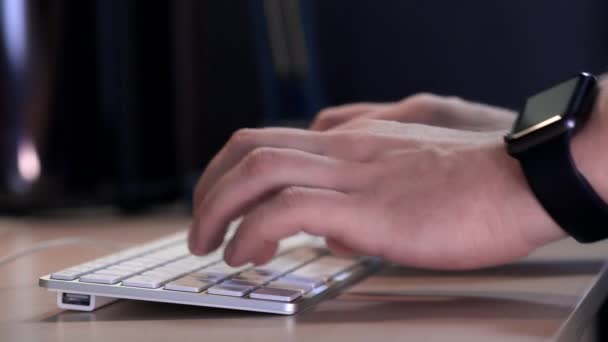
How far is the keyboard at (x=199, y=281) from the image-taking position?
0.47 meters

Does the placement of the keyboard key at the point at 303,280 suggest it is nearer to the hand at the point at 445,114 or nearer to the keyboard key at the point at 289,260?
the keyboard key at the point at 289,260

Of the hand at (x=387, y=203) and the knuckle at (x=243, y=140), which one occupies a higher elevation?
the knuckle at (x=243, y=140)

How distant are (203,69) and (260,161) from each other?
0.55m

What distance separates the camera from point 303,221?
53 cm

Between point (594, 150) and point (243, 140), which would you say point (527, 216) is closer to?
point (594, 150)

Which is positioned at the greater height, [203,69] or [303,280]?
[203,69]

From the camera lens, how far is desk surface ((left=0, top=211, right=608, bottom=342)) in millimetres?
425

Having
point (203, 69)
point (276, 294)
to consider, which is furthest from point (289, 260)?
point (203, 69)

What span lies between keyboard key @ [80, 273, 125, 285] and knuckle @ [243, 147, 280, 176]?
4.3 inches

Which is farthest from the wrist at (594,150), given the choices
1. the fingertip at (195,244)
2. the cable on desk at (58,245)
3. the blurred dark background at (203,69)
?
the blurred dark background at (203,69)

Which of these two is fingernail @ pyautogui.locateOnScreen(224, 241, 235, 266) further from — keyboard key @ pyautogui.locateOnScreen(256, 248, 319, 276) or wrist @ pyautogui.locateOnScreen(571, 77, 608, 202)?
wrist @ pyautogui.locateOnScreen(571, 77, 608, 202)

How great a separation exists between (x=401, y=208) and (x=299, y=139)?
11 centimetres

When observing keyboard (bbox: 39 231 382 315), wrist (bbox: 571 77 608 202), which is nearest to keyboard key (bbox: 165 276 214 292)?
keyboard (bbox: 39 231 382 315)

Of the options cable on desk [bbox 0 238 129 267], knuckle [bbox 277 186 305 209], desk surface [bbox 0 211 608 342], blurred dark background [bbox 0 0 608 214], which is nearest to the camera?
desk surface [bbox 0 211 608 342]
